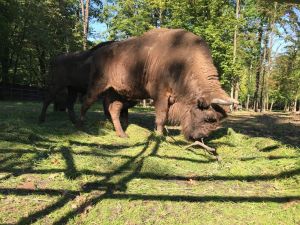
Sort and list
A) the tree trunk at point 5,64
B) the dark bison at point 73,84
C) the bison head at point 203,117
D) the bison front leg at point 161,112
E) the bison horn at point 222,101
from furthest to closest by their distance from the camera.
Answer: the tree trunk at point 5,64 < the dark bison at point 73,84 < the bison front leg at point 161,112 < the bison head at point 203,117 < the bison horn at point 222,101

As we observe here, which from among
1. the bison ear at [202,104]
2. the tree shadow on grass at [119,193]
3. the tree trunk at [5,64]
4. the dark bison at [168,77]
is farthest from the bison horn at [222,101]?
the tree trunk at [5,64]

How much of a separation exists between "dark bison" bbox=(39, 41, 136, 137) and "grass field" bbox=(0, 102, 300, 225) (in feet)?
10.7

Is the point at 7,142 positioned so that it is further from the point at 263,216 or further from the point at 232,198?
the point at 263,216

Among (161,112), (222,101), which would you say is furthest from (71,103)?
(222,101)

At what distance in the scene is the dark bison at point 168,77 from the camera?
29.9 feet

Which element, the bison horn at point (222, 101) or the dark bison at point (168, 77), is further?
the dark bison at point (168, 77)

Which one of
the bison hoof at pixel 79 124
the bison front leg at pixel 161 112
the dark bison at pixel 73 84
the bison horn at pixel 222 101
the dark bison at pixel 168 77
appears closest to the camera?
the bison horn at pixel 222 101

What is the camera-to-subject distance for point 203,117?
29.6ft

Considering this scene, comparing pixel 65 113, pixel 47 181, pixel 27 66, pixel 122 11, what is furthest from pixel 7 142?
pixel 27 66

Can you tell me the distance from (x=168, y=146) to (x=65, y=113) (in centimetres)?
660

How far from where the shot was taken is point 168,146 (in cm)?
858

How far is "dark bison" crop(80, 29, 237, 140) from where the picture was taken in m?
9.11

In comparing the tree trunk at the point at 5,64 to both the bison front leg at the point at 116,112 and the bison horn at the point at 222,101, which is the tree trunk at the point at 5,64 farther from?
the bison horn at the point at 222,101

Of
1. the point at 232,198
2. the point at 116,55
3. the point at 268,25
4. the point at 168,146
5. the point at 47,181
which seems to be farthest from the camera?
the point at 268,25
